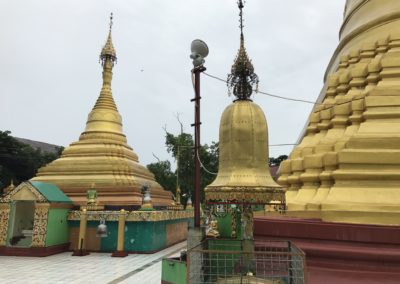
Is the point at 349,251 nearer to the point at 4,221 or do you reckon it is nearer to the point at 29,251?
the point at 29,251

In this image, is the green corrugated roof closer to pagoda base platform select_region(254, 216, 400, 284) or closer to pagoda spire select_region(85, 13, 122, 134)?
pagoda spire select_region(85, 13, 122, 134)

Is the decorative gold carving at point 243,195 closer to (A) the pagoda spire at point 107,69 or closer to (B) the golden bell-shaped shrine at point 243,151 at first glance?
(B) the golden bell-shaped shrine at point 243,151

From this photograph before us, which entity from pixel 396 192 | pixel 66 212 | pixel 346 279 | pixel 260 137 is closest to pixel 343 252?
pixel 346 279

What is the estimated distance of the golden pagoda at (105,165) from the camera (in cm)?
1675

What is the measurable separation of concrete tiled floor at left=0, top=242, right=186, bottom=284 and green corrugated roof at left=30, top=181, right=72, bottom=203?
7.27ft

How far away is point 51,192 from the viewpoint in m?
15.2

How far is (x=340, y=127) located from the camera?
32.6 feet

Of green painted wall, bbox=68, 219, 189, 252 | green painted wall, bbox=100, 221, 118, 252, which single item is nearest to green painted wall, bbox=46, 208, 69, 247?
green painted wall, bbox=68, 219, 189, 252

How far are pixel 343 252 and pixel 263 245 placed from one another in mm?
1496

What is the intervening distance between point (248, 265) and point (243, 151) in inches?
73.6

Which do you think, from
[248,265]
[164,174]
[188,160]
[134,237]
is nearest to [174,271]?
[248,265]

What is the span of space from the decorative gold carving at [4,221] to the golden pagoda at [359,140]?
11103 mm

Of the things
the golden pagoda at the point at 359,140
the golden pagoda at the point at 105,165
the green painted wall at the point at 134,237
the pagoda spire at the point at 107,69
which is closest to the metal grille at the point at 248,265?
the golden pagoda at the point at 359,140

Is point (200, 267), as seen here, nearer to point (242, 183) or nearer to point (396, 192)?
point (242, 183)
